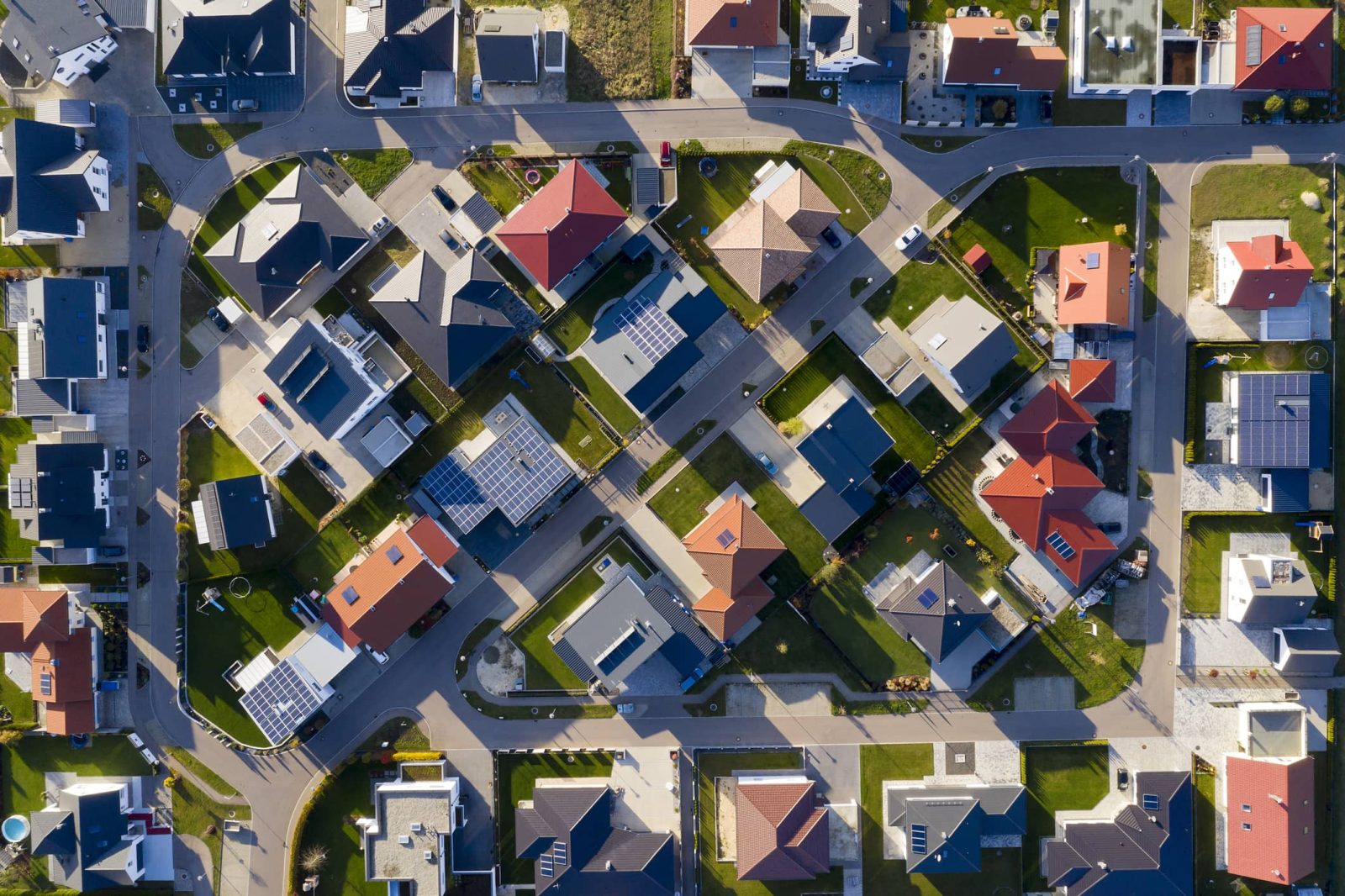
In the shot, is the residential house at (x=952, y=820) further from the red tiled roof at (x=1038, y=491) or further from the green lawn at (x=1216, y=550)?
the green lawn at (x=1216, y=550)

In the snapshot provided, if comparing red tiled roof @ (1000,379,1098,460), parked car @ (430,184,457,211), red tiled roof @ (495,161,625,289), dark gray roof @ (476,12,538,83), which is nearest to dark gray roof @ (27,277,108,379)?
parked car @ (430,184,457,211)

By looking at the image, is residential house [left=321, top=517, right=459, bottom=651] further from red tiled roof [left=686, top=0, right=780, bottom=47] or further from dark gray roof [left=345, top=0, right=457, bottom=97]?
red tiled roof [left=686, top=0, right=780, bottom=47]

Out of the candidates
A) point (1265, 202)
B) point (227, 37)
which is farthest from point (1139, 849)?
point (227, 37)

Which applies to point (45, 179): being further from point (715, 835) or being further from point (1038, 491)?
point (1038, 491)

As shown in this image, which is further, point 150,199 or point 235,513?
point 150,199

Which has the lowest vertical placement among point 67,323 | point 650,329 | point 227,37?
point 650,329

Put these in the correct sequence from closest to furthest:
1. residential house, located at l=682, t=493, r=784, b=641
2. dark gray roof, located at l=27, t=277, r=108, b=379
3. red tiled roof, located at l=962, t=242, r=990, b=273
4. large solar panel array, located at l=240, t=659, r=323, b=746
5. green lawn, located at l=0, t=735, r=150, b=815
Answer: residential house, located at l=682, t=493, r=784, b=641 → dark gray roof, located at l=27, t=277, r=108, b=379 → large solar panel array, located at l=240, t=659, r=323, b=746 → red tiled roof, located at l=962, t=242, r=990, b=273 → green lawn, located at l=0, t=735, r=150, b=815
